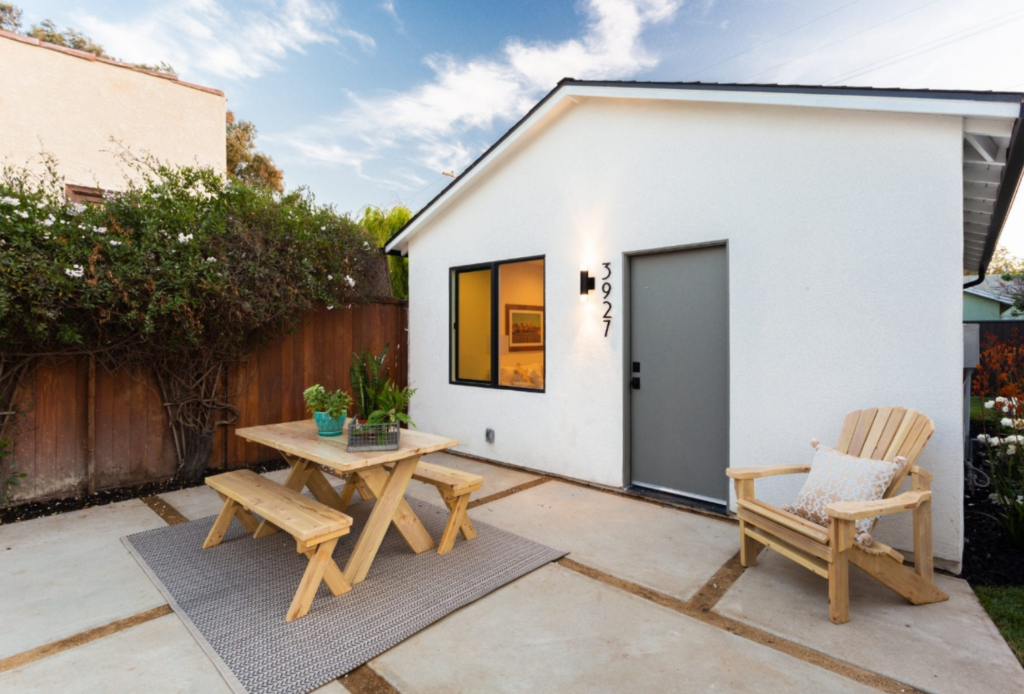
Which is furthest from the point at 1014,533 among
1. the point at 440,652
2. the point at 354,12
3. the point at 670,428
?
the point at 354,12

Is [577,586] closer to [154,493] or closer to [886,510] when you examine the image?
[886,510]

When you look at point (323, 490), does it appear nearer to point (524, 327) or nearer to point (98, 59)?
point (524, 327)

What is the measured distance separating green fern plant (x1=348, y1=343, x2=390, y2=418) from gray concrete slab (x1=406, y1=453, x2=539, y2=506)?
142cm

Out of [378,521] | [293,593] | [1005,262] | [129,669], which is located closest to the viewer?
[129,669]

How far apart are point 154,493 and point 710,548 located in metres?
4.47

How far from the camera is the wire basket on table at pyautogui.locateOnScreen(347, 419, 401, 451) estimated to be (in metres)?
2.74

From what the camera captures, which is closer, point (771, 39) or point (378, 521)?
point (378, 521)

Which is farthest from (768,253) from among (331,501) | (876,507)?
(331,501)

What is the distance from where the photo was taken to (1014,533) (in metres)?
3.08

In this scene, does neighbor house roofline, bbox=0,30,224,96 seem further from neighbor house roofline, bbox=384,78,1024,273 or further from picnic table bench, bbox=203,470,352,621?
picnic table bench, bbox=203,470,352,621

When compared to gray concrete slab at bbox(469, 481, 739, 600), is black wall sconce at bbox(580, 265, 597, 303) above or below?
above

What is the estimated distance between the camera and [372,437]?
9.02 feet

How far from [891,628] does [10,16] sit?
65.2 ft

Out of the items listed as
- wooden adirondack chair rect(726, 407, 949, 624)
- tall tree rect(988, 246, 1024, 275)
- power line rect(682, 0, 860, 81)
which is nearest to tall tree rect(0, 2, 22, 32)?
power line rect(682, 0, 860, 81)
